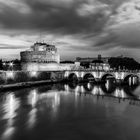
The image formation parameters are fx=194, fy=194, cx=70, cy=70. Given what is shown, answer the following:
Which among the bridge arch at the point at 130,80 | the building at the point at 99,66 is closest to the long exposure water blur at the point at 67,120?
the bridge arch at the point at 130,80

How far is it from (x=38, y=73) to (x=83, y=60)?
72.8m

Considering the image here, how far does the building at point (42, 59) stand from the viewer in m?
68.5

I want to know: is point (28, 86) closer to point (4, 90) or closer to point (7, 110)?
point (4, 90)

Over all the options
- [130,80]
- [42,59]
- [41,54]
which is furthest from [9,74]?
[130,80]

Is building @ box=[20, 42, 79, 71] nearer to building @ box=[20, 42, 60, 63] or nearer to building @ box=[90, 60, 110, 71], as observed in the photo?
building @ box=[20, 42, 60, 63]

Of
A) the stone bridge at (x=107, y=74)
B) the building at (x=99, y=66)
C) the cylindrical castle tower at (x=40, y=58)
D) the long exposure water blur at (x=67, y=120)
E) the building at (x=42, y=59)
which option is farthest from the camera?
the building at (x=99, y=66)

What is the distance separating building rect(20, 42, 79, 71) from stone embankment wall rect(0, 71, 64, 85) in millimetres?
11195

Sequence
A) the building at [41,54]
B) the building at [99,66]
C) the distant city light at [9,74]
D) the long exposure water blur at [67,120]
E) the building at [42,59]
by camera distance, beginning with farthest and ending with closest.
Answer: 1. the building at [99,66]
2. the building at [41,54]
3. the building at [42,59]
4. the distant city light at [9,74]
5. the long exposure water blur at [67,120]

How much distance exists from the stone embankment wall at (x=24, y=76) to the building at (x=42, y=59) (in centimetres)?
1120

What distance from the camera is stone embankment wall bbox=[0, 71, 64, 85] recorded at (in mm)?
42281

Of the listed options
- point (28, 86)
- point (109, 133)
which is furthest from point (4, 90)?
point (109, 133)

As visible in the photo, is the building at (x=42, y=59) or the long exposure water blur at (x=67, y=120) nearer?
the long exposure water blur at (x=67, y=120)

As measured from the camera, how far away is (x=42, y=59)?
77438mm

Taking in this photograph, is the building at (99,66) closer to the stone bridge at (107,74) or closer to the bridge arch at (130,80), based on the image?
the bridge arch at (130,80)
